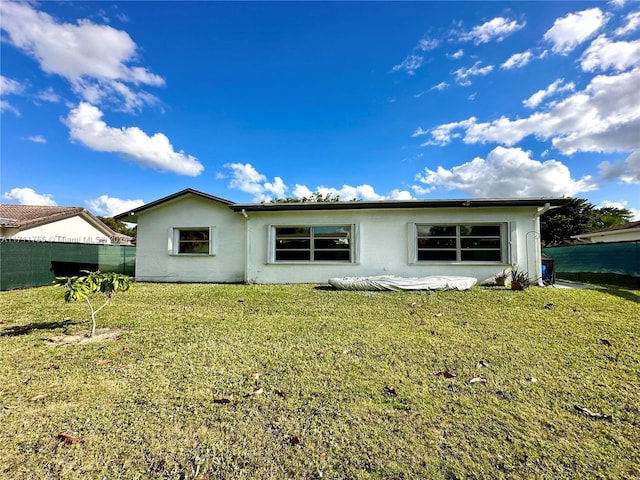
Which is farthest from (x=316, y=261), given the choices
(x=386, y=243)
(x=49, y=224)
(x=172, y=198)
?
(x=49, y=224)

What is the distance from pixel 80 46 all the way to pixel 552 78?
15.9 m

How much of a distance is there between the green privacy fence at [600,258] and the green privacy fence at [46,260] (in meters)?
21.9

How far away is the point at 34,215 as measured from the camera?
56.1 ft

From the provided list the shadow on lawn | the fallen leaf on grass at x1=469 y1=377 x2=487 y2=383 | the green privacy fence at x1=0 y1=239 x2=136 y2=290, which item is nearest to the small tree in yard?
the shadow on lawn

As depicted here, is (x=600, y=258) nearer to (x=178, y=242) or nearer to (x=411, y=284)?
(x=411, y=284)

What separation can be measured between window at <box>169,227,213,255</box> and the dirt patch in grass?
627cm

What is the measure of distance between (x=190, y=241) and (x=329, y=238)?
5.57 m

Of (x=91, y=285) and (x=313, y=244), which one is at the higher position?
(x=313, y=244)

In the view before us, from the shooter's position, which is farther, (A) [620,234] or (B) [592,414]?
(A) [620,234]

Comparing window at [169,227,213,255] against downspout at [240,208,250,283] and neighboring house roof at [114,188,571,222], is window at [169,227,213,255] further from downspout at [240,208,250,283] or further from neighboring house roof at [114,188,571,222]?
downspout at [240,208,250,283]

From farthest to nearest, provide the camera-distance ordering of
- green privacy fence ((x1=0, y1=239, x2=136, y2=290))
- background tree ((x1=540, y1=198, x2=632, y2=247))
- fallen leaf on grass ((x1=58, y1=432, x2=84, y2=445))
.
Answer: background tree ((x1=540, y1=198, x2=632, y2=247)), green privacy fence ((x1=0, y1=239, x2=136, y2=290)), fallen leaf on grass ((x1=58, y1=432, x2=84, y2=445))

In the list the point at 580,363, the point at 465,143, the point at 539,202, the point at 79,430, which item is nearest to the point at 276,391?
the point at 79,430

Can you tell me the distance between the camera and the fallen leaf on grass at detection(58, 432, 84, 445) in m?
2.02

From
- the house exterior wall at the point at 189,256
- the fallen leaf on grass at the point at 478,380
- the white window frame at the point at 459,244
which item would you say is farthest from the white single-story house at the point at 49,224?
the fallen leaf on grass at the point at 478,380
